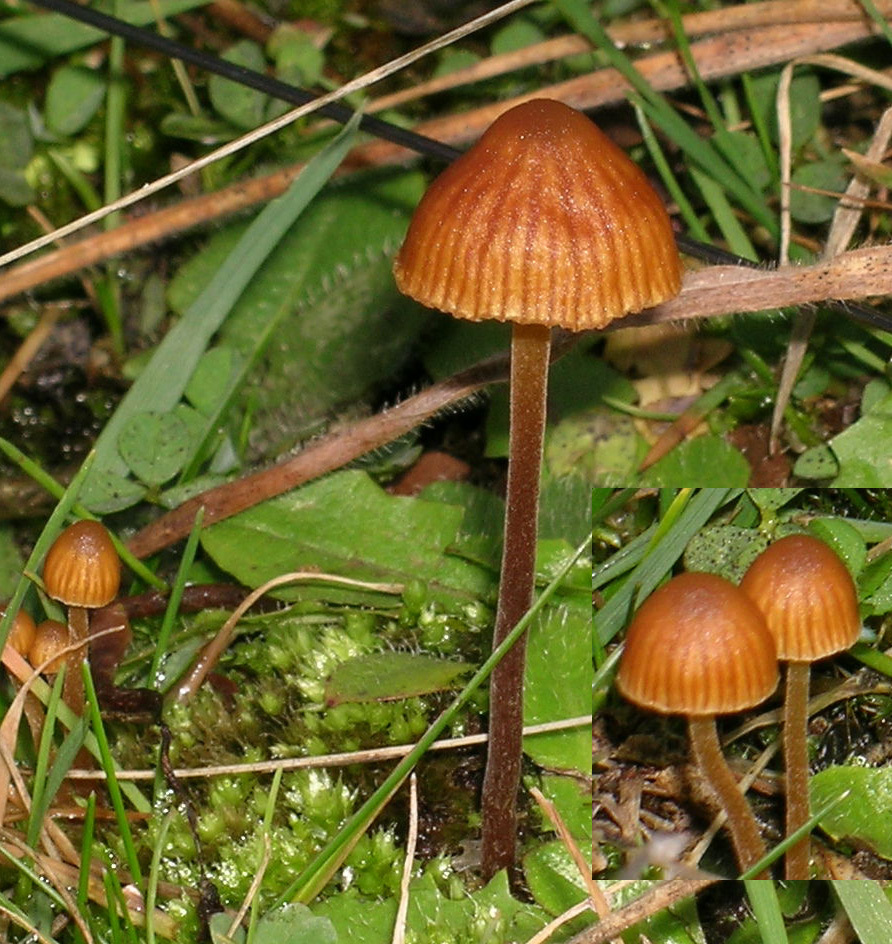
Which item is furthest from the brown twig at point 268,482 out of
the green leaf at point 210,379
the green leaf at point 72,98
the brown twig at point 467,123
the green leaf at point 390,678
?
the green leaf at point 72,98

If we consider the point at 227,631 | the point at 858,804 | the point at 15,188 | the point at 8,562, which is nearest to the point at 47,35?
the point at 15,188

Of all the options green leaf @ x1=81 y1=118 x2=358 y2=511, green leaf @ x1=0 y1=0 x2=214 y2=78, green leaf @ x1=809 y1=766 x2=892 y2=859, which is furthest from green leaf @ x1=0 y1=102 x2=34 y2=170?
green leaf @ x1=809 y1=766 x2=892 y2=859

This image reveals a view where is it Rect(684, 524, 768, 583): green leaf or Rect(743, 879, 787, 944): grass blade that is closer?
Rect(743, 879, 787, 944): grass blade

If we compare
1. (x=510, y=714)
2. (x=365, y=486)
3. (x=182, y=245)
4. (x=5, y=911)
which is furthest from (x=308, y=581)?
(x=182, y=245)

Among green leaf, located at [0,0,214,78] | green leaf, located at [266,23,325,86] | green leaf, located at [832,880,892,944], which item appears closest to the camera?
green leaf, located at [832,880,892,944]

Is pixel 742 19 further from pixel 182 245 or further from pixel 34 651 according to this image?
pixel 34 651

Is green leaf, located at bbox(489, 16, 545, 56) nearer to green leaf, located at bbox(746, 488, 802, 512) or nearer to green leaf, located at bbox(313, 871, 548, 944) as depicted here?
green leaf, located at bbox(746, 488, 802, 512)
